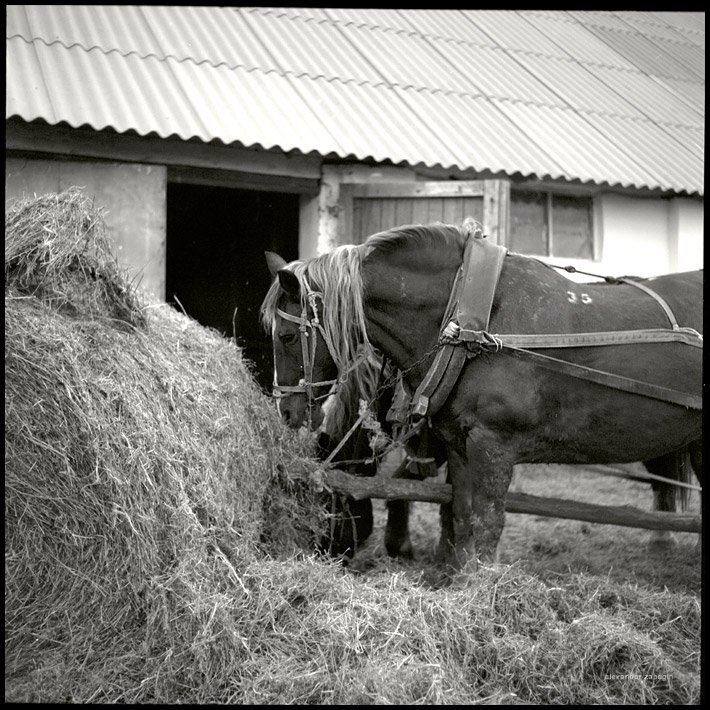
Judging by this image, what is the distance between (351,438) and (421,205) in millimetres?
2698

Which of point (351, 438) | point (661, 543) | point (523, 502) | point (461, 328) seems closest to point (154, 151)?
point (351, 438)

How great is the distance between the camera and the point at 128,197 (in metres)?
5.77

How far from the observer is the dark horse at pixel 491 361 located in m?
3.24

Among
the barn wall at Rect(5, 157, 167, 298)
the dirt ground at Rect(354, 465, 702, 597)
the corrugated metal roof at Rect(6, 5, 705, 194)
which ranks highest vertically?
the corrugated metal roof at Rect(6, 5, 705, 194)

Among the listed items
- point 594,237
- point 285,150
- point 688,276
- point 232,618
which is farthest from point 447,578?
point 594,237

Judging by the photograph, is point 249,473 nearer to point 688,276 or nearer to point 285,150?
point 688,276

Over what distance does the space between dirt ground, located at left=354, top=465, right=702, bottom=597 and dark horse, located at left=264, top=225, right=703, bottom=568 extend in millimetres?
624

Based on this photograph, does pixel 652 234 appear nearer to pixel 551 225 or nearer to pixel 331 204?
pixel 551 225

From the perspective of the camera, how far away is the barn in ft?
18.9

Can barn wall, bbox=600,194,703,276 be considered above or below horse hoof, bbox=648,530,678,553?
above

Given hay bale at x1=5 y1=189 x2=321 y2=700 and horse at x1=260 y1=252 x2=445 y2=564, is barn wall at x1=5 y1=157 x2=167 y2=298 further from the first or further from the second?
hay bale at x1=5 y1=189 x2=321 y2=700

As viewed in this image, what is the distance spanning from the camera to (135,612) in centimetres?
264

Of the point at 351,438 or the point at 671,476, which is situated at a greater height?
the point at 351,438

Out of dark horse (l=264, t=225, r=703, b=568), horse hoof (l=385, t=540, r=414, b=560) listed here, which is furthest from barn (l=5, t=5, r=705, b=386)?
horse hoof (l=385, t=540, r=414, b=560)
